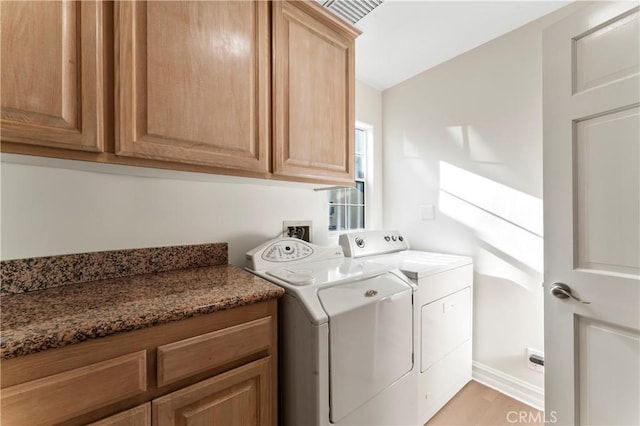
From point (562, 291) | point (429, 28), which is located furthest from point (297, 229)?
point (429, 28)

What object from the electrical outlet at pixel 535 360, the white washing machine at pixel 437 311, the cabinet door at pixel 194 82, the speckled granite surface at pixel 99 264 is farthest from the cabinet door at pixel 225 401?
the electrical outlet at pixel 535 360

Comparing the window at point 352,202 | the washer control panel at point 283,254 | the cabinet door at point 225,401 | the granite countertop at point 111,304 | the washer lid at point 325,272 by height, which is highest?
the window at point 352,202

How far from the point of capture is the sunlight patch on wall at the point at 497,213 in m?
1.80

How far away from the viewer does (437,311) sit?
169cm

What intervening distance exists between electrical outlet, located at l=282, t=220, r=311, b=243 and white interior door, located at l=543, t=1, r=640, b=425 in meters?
Answer: 1.35

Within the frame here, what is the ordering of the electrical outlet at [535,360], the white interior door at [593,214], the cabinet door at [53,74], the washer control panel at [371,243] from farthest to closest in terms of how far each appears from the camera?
the washer control panel at [371,243], the electrical outlet at [535,360], the white interior door at [593,214], the cabinet door at [53,74]

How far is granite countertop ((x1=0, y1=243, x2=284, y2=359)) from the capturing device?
2.04 ft

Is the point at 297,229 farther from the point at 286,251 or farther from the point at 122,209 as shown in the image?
the point at 122,209

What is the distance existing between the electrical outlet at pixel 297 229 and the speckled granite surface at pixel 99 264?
45cm

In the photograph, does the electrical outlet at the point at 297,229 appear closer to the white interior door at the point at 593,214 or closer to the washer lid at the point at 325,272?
the washer lid at the point at 325,272

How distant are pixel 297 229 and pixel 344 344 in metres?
0.97

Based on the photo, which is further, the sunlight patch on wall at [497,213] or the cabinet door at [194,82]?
the sunlight patch on wall at [497,213]

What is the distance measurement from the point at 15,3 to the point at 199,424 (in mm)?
1380

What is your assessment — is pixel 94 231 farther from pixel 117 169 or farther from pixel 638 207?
pixel 638 207
